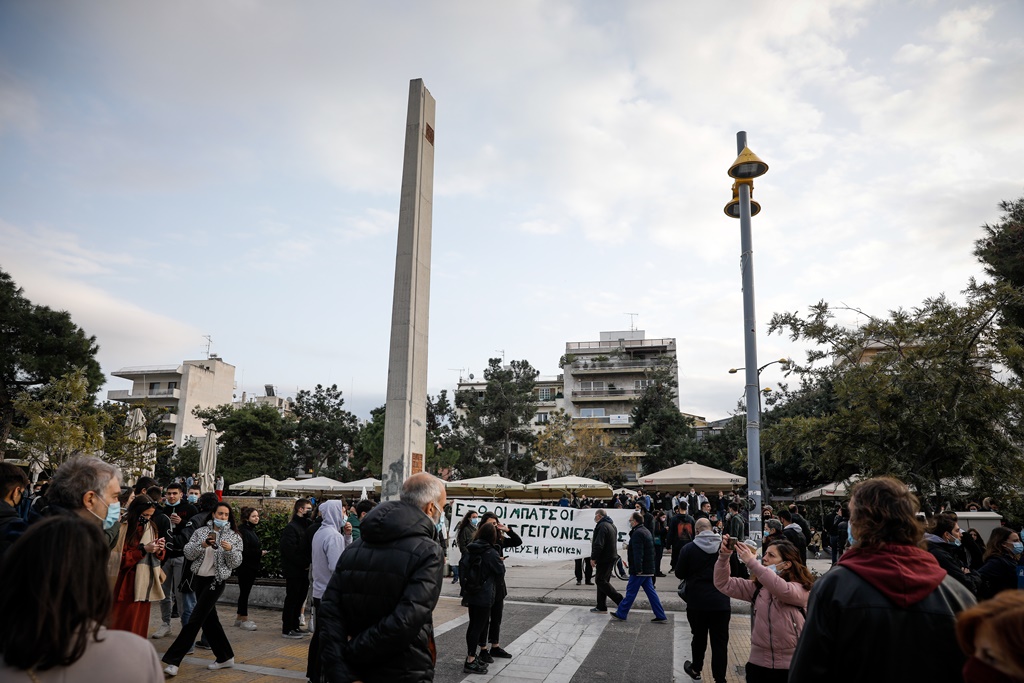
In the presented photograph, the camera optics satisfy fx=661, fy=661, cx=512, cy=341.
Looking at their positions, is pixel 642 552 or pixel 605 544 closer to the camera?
pixel 642 552

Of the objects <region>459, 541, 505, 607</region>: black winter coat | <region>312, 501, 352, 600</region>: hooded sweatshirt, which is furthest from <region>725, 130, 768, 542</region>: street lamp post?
<region>312, 501, 352, 600</region>: hooded sweatshirt

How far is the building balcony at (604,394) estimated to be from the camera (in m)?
69.6

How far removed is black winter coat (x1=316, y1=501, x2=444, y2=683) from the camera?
311 centimetres

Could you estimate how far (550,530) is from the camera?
43.6 ft

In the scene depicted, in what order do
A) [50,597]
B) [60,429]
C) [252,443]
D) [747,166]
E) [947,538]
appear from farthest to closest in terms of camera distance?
[252,443], [60,429], [747,166], [947,538], [50,597]

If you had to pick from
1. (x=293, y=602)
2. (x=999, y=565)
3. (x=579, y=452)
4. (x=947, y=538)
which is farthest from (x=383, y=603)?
(x=579, y=452)

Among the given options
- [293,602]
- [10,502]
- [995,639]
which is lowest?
[293,602]

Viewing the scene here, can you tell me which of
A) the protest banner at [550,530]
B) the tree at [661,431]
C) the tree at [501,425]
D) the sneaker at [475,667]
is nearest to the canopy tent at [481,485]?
the protest banner at [550,530]

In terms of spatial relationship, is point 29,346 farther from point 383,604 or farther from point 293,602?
point 383,604

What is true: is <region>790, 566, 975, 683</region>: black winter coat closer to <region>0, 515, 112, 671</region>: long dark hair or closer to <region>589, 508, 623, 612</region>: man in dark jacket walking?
<region>0, 515, 112, 671</region>: long dark hair

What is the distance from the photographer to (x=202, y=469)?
21.2 m

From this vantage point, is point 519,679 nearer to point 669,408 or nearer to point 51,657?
point 51,657

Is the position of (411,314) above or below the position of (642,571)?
above

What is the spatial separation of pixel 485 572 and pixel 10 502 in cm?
452
